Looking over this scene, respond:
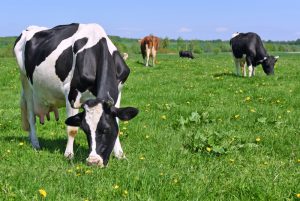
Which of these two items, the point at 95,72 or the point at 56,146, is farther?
the point at 56,146

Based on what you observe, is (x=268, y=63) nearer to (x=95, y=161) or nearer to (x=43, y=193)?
(x=95, y=161)

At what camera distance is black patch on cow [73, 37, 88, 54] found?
24.7 ft

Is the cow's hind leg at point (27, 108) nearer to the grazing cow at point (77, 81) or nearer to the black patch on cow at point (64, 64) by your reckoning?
the grazing cow at point (77, 81)

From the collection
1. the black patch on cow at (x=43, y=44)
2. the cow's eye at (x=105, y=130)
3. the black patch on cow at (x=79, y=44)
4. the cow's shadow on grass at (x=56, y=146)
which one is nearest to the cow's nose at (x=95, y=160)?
the cow's eye at (x=105, y=130)

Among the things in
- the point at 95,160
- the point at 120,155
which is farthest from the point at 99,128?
the point at 120,155

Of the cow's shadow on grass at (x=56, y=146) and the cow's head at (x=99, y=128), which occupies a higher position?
the cow's head at (x=99, y=128)

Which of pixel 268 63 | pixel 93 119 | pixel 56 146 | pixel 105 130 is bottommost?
pixel 56 146

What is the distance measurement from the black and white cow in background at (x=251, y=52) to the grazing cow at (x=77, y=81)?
1472 centimetres

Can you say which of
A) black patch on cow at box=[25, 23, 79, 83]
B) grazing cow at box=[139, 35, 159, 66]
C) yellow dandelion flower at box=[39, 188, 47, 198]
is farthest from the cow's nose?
grazing cow at box=[139, 35, 159, 66]

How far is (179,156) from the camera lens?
7.29m

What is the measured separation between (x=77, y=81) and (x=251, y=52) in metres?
16.2

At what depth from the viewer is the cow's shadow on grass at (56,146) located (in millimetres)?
7504

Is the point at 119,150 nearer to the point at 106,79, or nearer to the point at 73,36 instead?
the point at 106,79

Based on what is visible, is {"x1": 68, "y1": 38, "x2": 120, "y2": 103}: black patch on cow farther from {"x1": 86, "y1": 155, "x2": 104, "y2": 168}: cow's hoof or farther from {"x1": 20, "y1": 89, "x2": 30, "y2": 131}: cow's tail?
{"x1": 20, "y1": 89, "x2": 30, "y2": 131}: cow's tail
